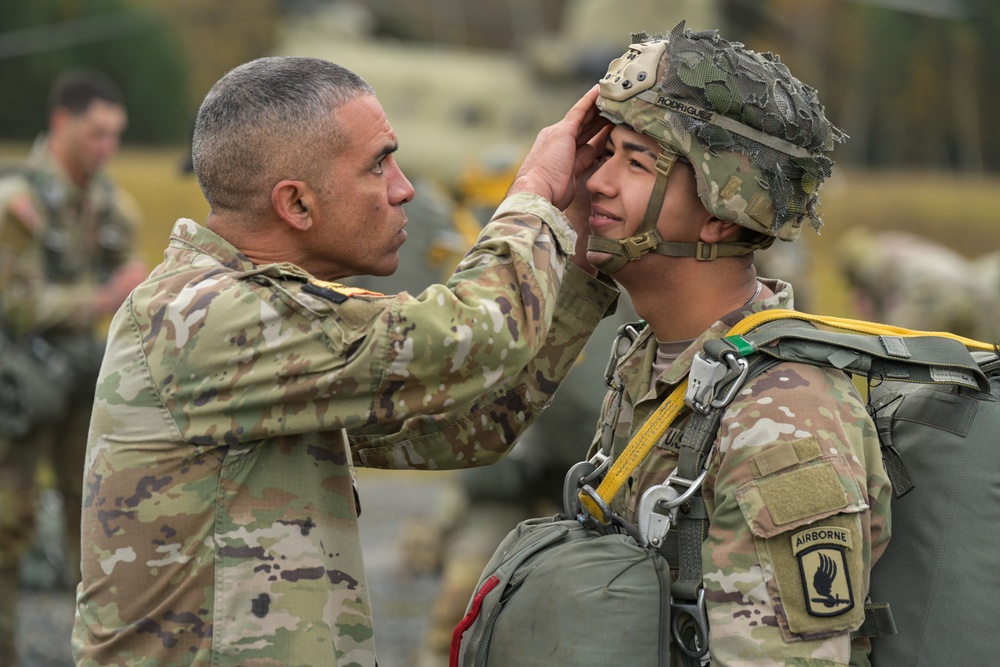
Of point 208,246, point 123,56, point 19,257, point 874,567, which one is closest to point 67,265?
point 19,257

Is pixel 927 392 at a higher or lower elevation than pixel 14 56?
higher

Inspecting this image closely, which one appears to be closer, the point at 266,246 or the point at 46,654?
the point at 266,246

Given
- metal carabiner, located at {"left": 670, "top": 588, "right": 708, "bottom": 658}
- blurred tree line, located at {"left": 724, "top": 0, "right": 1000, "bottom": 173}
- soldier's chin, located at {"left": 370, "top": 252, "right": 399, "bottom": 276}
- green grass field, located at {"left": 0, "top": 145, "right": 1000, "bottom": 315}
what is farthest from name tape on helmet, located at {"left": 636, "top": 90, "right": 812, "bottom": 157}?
blurred tree line, located at {"left": 724, "top": 0, "right": 1000, "bottom": 173}

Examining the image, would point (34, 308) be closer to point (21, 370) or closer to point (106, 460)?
point (21, 370)

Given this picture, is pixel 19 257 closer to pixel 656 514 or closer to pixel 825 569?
pixel 656 514

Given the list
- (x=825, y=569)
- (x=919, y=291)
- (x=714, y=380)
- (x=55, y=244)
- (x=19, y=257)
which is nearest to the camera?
(x=825, y=569)

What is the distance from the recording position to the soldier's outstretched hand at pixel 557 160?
10.8 feet

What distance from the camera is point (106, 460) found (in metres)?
3.09

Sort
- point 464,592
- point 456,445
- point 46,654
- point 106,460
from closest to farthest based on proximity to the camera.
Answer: point 106,460 < point 456,445 < point 464,592 < point 46,654

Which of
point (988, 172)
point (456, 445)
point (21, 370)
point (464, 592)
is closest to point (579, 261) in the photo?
point (456, 445)

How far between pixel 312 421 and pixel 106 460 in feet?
1.89

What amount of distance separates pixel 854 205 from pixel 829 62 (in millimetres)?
2059

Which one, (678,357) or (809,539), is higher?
(678,357)

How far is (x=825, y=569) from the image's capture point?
2777 mm
